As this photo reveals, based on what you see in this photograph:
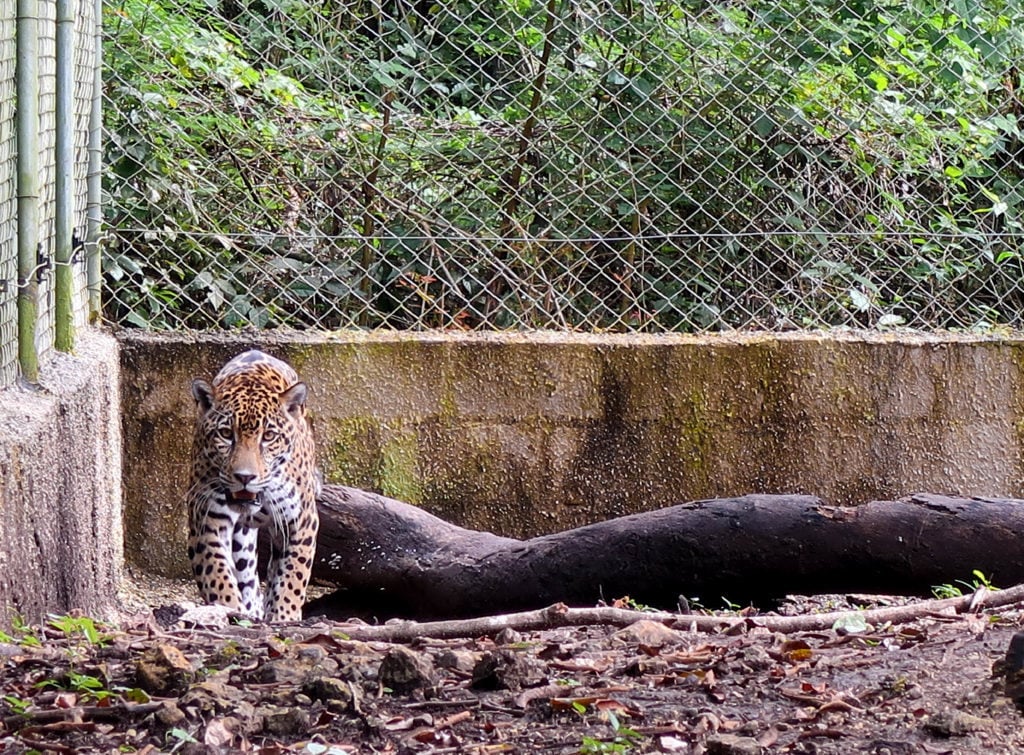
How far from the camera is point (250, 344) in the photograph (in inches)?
251

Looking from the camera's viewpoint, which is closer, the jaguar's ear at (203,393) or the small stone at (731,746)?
the small stone at (731,746)

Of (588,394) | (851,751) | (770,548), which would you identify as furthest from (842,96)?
(851,751)

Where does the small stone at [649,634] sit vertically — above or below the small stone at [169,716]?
above

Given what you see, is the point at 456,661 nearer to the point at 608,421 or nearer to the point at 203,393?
the point at 203,393

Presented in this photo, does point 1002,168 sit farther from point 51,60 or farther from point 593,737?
point 593,737

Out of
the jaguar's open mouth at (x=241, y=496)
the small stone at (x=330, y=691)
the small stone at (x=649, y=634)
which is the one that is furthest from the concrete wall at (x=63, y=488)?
the small stone at (x=649, y=634)

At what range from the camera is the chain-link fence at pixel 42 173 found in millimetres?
4449

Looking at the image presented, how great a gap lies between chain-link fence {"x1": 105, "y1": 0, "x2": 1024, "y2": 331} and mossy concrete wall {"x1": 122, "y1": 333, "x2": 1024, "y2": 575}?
0.23 m

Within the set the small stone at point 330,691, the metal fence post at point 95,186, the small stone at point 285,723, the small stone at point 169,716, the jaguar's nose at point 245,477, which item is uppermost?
the metal fence post at point 95,186

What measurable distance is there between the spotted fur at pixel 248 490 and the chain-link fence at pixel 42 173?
27.6 inches

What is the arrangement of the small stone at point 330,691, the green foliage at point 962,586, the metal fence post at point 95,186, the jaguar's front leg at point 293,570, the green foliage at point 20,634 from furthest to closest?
1. the metal fence post at point 95,186
2. the jaguar's front leg at point 293,570
3. the green foliage at point 962,586
4. the green foliage at point 20,634
5. the small stone at point 330,691

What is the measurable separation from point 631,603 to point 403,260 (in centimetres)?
228

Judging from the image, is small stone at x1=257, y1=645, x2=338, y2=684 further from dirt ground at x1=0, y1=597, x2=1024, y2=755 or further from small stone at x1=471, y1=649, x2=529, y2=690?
small stone at x1=471, y1=649, x2=529, y2=690

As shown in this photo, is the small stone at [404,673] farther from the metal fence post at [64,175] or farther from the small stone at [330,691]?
the metal fence post at [64,175]
